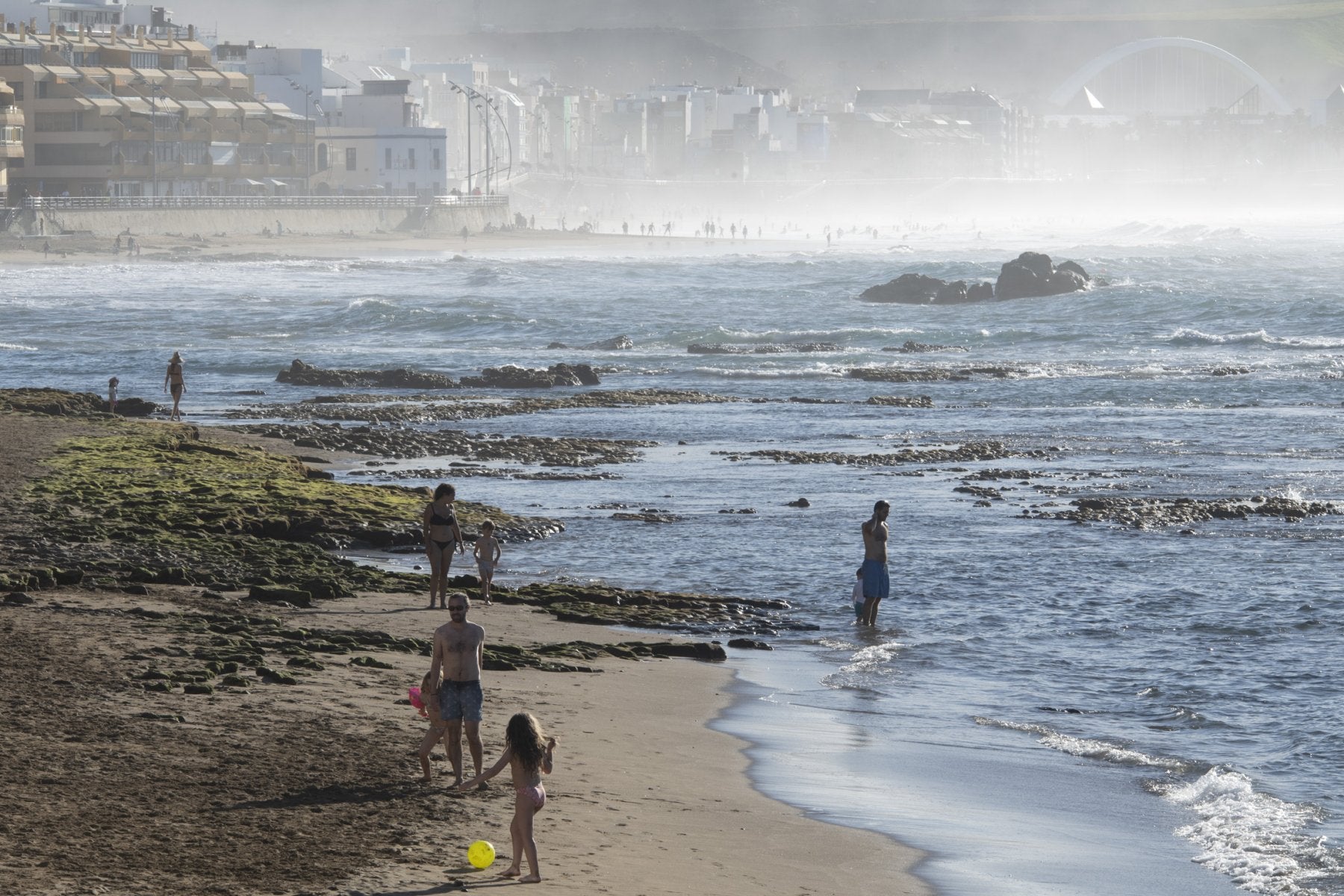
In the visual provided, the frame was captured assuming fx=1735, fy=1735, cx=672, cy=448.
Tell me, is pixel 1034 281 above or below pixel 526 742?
above

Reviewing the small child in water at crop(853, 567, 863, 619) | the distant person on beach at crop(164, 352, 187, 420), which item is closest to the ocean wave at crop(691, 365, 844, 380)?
the distant person on beach at crop(164, 352, 187, 420)

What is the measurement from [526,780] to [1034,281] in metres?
79.2

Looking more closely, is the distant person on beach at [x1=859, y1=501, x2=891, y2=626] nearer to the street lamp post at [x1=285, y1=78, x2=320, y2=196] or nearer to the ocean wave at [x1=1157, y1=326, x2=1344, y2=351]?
the ocean wave at [x1=1157, y1=326, x2=1344, y2=351]

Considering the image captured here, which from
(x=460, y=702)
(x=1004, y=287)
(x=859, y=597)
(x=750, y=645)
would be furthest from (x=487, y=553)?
(x=1004, y=287)

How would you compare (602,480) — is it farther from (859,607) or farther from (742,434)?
(859,607)

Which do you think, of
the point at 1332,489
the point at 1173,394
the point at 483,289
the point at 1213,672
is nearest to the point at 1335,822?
the point at 1213,672

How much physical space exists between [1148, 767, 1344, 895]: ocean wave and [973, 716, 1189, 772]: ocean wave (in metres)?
0.44

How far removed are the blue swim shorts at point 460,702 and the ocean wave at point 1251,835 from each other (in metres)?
5.11

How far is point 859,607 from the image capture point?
19.9 meters

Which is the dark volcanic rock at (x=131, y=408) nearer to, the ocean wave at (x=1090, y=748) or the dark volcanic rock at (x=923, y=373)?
the dark volcanic rock at (x=923, y=373)

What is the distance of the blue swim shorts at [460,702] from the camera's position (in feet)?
38.6

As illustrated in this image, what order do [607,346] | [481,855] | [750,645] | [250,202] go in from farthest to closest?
[250,202] < [607,346] < [750,645] < [481,855]

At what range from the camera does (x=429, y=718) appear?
11.9m

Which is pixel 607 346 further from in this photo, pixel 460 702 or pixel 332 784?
pixel 332 784
